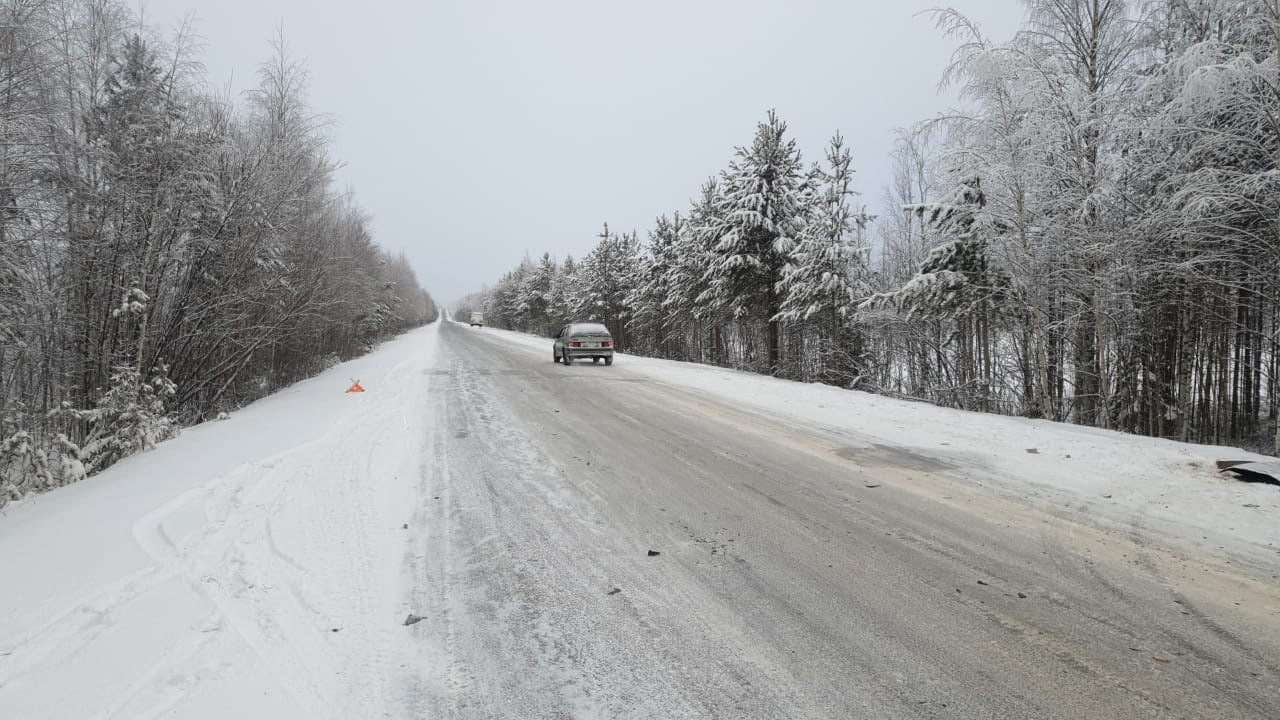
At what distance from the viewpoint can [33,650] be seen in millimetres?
2270

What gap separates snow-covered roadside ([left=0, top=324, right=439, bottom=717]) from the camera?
201 cm

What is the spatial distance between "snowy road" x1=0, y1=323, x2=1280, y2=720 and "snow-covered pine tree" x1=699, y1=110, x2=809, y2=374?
467 inches

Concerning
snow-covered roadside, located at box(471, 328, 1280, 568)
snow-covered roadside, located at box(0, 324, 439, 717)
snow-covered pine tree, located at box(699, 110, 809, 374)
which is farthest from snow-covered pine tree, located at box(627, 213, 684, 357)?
snow-covered roadside, located at box(0, 324, 439, 717)

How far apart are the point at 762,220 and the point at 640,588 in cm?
1516

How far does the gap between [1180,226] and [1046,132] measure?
2.35 metres

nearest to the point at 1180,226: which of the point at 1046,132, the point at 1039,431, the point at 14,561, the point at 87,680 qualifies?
the point at 1046,132

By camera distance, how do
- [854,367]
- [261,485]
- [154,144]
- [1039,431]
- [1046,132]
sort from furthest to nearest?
[854,367] < [1046,132] < [154,144] < [1039,431] < [261,485]

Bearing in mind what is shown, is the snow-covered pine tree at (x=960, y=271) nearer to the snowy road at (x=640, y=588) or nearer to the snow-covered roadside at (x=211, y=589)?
the snowy road at (x=640, y=588)

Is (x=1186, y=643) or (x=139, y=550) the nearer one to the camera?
(x=1186, y=643)

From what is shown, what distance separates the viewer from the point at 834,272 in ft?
47.2

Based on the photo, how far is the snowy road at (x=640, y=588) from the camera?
201cm

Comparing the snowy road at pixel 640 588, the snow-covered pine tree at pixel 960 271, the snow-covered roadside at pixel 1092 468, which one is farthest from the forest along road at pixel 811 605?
the snow-covered pine tree at pixel 960 271

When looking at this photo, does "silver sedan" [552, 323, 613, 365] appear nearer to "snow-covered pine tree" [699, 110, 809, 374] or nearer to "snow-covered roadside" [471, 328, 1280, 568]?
"snow-covered pine tree" [699, 110, 809, 374]

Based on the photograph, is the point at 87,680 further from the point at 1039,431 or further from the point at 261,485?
the point at 1039,431
